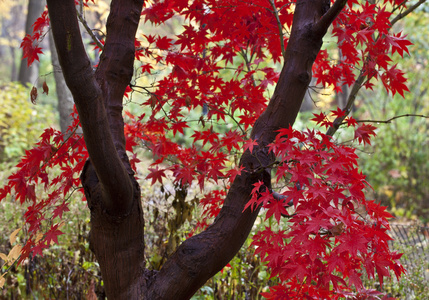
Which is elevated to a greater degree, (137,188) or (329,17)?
(329,17)

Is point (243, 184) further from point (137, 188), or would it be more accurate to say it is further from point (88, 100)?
point (88, 100)

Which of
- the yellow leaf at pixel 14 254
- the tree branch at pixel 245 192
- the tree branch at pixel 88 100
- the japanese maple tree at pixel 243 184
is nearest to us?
the tree branch at pixel 88 100

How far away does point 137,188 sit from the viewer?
1.80 metres

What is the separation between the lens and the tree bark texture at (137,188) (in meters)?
1.68

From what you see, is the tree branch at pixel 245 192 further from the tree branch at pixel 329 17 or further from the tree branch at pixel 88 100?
the tree branch at pixel 88 100

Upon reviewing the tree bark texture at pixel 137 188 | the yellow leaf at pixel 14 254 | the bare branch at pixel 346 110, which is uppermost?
the bare branch at pixel 346 110

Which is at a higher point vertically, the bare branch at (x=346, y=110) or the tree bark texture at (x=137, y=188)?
the bare branch at (x=346, y=110)

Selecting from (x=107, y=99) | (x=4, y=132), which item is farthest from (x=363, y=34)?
(x=4, y=132)

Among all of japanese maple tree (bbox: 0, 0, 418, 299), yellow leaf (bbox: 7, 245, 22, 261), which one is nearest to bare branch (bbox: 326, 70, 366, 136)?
japanese maple tree (bbox: 0, 0, 418, 299)

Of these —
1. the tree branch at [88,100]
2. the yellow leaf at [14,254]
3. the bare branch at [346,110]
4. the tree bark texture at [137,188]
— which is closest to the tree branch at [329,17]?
the tree bark texture at [137,188]

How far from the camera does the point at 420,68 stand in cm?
812

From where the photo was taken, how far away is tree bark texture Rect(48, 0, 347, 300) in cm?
168

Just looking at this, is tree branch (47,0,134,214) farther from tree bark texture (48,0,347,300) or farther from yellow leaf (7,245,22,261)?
yellow leaf (7,245,22,261)

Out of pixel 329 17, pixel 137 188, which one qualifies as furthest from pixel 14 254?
pixel 329 17
